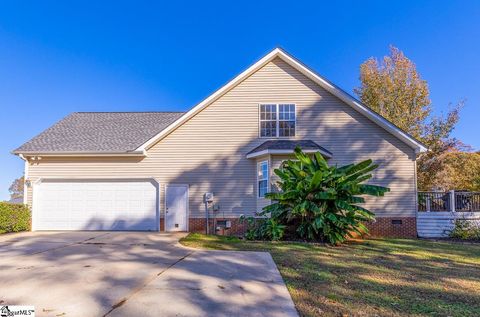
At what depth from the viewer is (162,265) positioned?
7.11m

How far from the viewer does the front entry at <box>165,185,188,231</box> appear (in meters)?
13.9

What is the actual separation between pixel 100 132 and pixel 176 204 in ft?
16.9

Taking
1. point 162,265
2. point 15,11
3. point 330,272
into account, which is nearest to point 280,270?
point 330,272

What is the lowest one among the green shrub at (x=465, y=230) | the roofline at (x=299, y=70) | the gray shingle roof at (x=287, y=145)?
the green shrub at (x=465, y=230)

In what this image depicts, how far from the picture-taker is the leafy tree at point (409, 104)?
22266mm

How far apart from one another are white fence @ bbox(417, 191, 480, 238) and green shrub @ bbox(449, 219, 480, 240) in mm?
121

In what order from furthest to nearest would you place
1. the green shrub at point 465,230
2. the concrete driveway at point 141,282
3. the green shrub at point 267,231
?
the green shrub at point 465,230, the green shrub at point 267,231, the concrete driveway at point 141,282

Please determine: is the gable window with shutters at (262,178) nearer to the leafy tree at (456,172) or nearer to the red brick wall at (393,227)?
the red brick wall at (393,227)

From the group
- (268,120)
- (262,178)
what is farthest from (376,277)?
(268,120)

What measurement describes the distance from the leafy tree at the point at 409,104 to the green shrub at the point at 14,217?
2109 cm

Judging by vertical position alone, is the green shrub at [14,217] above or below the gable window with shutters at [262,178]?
below

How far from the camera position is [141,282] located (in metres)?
5.74

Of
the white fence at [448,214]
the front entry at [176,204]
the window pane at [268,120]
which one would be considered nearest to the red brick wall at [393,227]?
the white fence at [448,214]

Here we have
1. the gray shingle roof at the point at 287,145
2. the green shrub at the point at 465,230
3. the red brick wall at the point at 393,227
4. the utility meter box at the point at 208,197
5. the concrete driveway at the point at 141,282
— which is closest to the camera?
the concrete driveway at the point at 141,282
